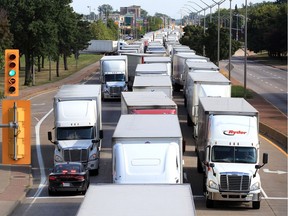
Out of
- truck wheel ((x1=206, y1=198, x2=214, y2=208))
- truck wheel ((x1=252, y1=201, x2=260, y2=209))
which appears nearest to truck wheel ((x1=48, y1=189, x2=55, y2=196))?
truck wheel ((x1=206, y1=198, x2=214, y2=208))

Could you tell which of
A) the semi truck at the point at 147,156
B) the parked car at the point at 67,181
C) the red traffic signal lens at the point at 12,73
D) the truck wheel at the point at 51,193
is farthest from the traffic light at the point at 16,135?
the truck wheel at the point at 51,193

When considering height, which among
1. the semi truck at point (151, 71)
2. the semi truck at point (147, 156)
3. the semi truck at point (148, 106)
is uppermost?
the semi truck at point (151, 71)

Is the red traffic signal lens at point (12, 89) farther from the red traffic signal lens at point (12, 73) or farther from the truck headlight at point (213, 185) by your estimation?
the truck headlight at point (213, 185)

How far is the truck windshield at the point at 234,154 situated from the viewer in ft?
90.9

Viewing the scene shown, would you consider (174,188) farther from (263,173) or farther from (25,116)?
(263,173)

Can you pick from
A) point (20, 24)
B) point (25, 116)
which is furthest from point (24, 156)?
point (20, 24)

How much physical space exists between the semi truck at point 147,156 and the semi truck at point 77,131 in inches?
→ 330

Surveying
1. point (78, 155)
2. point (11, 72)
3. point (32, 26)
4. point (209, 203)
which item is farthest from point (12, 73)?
point (32, 26)

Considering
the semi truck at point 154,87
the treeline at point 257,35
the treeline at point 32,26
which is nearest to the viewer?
the semi truck at point 154,87

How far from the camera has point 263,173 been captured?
3456 centimetres

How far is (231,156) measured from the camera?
91.2ft

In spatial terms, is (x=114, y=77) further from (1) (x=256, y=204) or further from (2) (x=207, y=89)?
(1) (x=256, y=204)

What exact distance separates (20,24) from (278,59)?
74.2 m

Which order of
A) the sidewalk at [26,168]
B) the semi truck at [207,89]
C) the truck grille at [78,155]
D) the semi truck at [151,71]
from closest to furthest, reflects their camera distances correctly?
the sidewalk at [26,168] < the truck grille at [78,155] < the semi truck at [207,89] < the semi truck at [151,71]
